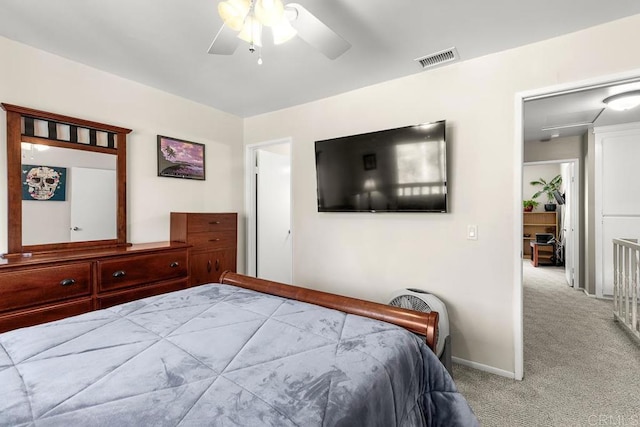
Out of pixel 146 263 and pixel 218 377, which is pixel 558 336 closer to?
pixel 218 377

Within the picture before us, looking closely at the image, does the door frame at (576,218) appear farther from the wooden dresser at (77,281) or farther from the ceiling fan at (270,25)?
the wooden dresser at (77,281)

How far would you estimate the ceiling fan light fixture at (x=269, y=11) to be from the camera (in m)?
1.31

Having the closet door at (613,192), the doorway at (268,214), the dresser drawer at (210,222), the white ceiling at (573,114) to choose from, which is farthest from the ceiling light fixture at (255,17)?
the closet door at (613,192)

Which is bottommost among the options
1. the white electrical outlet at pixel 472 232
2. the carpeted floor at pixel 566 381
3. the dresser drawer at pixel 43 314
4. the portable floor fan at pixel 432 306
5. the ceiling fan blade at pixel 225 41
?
the carpeted floor at pixel 566 381

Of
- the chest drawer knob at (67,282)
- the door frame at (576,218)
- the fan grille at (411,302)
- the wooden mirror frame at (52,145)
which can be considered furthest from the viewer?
the door frame at (576,218)

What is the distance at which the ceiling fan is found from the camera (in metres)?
1.35

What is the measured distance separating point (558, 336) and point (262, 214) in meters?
3.51

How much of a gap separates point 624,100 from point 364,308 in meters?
3.57

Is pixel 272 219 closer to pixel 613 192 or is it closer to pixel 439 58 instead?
pixel 439 58

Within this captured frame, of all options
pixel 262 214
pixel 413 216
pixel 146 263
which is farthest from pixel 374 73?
pixel 146 263

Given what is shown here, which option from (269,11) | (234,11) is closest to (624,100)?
(269,11)

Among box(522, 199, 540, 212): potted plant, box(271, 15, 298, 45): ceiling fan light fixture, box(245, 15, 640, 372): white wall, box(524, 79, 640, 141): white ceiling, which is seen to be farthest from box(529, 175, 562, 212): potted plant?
box(271, 15, 298, 45): ceiling fan light fixture

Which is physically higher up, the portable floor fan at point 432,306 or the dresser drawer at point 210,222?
the dresser drawer at point 210,222

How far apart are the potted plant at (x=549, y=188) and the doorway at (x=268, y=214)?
6545mm
